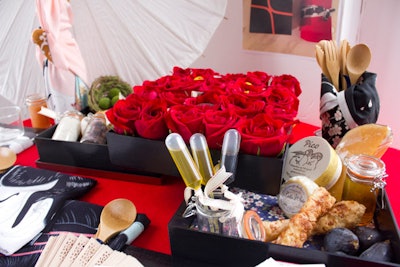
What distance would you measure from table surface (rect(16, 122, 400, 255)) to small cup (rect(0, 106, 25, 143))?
38 cm

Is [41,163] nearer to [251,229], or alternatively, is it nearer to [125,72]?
[125,72]

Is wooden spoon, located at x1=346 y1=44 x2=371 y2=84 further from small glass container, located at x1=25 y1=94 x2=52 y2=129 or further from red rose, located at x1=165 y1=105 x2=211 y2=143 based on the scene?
small glass container, located at x1=25 y1=94 x2=52 y2=129

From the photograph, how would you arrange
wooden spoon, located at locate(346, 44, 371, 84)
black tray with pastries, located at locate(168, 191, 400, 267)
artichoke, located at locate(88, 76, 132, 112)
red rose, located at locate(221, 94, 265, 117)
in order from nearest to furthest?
black tray with pastries, located at locate(168, 191, 400, 267), red rose, located at locate(221, 94, 265, 117), wooden spoon, located at locate(346, 44, 371, 84), artichoke, located at locate(88, 76, 132, 112)

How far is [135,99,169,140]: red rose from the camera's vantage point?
663mm

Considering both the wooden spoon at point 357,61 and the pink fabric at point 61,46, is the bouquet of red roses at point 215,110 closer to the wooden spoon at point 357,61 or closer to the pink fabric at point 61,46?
the wooden spoon at point 357,61

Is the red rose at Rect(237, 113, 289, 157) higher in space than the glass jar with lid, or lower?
higher

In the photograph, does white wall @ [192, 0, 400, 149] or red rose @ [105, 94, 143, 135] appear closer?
red rose @ [105, 94, 143, 135]

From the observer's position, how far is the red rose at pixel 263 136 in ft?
1.92

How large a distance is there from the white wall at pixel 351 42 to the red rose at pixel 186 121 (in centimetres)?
71

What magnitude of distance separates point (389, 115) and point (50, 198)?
1.20 meters

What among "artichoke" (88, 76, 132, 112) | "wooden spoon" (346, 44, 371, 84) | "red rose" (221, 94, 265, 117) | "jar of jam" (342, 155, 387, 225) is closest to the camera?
"jar of jam" (342, 155, 387, 225)

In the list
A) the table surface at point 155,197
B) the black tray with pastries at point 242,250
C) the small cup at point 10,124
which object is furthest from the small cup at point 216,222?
the small cup at point 10,124

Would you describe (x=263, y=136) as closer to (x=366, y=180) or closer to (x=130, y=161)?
(x=366, y=180)

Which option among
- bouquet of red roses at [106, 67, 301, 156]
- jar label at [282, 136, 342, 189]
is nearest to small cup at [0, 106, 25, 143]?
bouquet of red roses at [106, 67, 301, 156]
